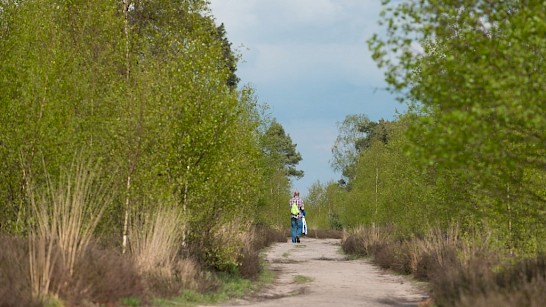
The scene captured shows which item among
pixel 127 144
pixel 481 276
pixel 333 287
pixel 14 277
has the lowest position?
pixel 333 287

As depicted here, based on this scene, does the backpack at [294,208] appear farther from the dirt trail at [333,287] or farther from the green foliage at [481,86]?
the green foliage at [481,86]

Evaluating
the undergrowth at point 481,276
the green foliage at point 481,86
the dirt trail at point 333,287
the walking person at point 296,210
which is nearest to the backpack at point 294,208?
the walking person at point 296,210

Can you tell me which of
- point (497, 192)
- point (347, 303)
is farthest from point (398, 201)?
point (497, 192)

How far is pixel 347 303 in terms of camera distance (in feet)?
47.0

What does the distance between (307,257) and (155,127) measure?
14.7 m

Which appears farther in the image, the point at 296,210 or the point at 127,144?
the point at 296,210

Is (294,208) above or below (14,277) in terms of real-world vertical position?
above

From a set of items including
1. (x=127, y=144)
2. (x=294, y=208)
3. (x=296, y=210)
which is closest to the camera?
(x=127, y=144)

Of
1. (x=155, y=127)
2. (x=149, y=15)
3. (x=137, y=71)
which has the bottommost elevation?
(x=155, y=127)

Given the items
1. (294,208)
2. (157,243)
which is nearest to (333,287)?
(157,243)

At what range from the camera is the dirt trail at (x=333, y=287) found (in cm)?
1495

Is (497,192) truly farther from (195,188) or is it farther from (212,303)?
(195,188)

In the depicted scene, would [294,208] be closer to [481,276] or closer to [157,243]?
[157,243]

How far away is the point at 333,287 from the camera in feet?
58.1
